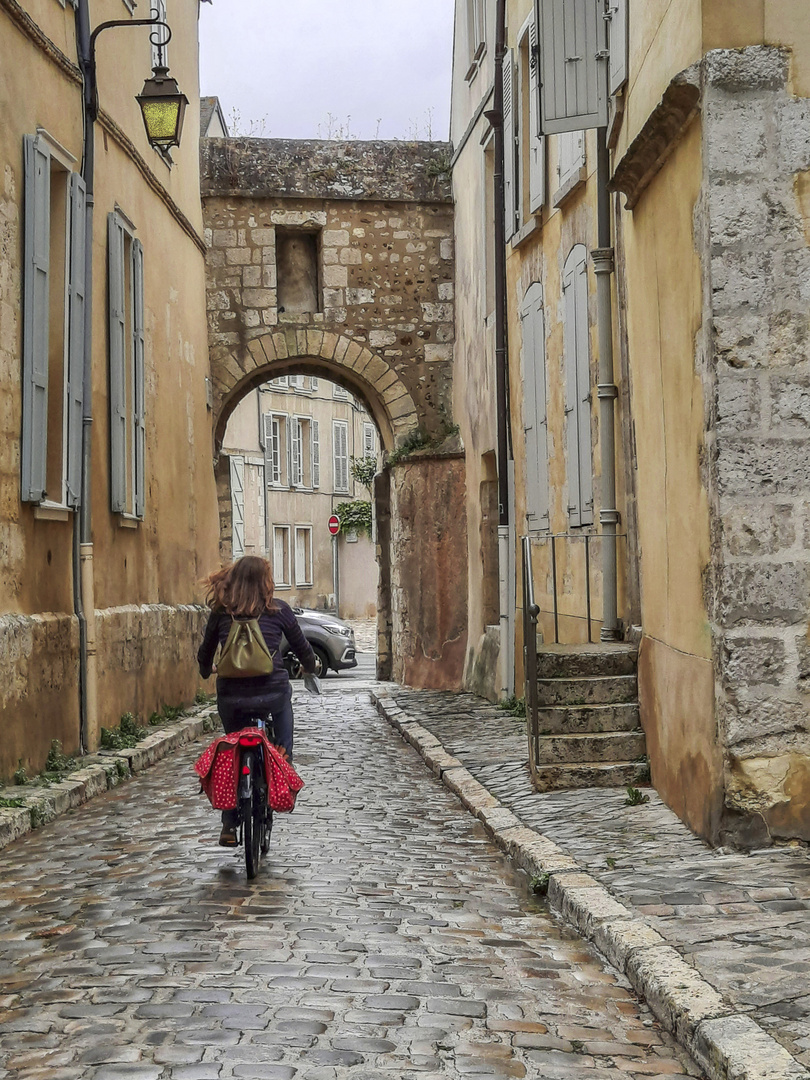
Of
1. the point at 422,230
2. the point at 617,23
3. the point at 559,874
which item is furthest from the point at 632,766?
the point at 422,230

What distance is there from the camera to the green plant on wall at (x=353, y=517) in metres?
39.3

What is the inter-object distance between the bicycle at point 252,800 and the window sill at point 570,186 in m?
5.77

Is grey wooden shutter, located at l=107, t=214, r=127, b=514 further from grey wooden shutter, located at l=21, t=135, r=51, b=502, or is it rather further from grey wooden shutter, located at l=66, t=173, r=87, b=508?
grey wooden shutter, located at l=21, t=135, r=51, b=502

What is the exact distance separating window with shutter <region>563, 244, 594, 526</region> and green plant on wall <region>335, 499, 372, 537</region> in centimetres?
2844

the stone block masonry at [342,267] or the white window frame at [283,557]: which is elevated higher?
the stone block masonry at [342,267]

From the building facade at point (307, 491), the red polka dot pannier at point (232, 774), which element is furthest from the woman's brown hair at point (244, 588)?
the building facade at point (307, 491)

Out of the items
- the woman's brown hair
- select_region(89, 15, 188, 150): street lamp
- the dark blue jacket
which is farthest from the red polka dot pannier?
select_region(89, 15, 188, 150): street lamp

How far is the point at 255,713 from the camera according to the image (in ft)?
21.4

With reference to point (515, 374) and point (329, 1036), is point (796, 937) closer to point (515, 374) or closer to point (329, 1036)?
point (329, 1036)

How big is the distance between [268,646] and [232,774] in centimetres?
66

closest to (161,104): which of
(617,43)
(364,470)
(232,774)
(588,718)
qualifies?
(617,43)

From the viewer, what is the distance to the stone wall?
5832mm

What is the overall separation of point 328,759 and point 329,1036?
23.2 ft

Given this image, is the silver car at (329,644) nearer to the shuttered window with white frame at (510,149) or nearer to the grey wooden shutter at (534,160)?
the shuttered window with white frame at (510,149)
